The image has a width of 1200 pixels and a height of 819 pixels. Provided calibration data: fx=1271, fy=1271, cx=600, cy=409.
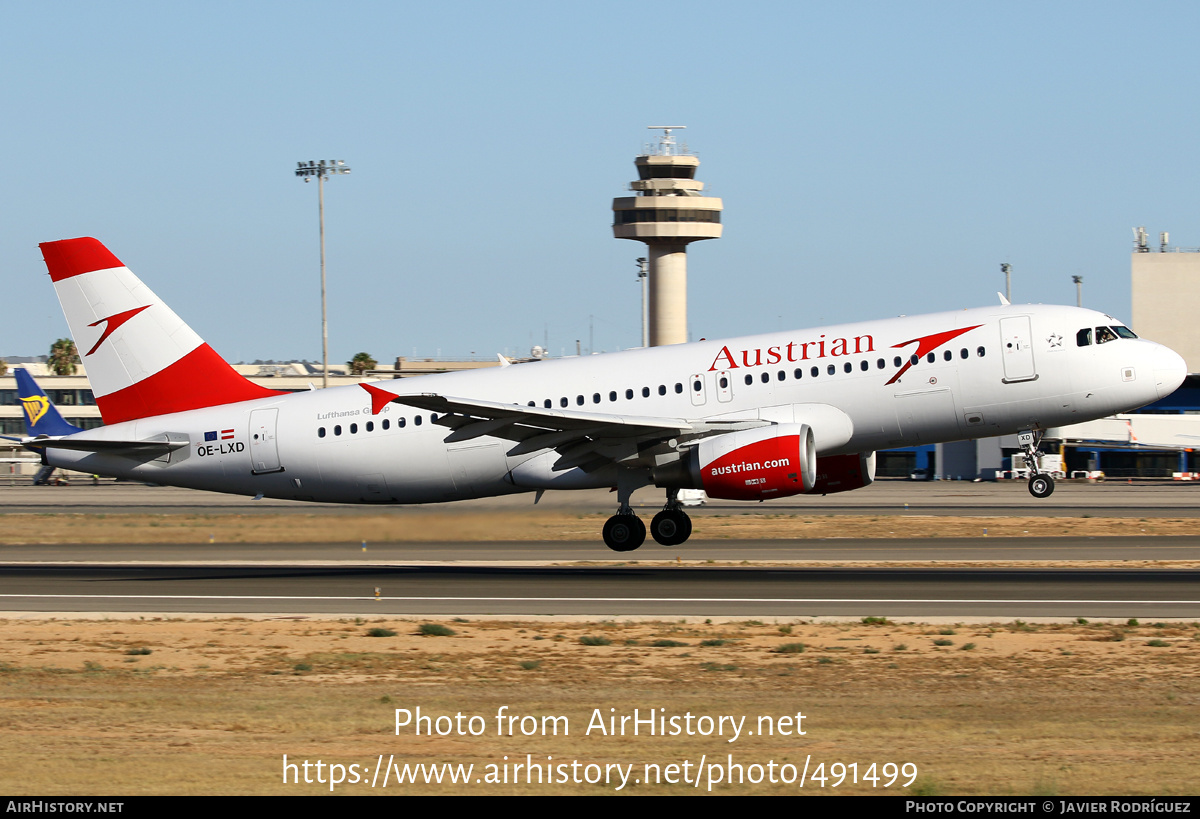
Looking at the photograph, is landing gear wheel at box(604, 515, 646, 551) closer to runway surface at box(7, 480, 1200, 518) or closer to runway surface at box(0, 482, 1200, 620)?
runway surface at box(0, 482, 1200, 620)

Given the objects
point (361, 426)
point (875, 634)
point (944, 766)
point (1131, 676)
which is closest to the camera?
point (944, 766)

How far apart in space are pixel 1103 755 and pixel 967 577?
15546mm

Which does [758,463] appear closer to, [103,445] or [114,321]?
[103,445]

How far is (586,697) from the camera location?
15.9 metres

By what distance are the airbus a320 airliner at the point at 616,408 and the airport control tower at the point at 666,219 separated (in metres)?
82.3

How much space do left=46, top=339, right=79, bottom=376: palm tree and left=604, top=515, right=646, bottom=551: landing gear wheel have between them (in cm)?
13355

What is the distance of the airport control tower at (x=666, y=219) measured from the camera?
11481cm

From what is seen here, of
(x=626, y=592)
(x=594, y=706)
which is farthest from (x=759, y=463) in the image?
(x=594, y=706)

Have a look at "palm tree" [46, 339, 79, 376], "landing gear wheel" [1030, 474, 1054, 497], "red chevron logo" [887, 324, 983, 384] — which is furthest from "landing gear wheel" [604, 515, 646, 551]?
"palm tree" [46, 339, 79, 376]

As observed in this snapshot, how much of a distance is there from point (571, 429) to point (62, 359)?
5568 inches

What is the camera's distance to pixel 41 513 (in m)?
56.2
